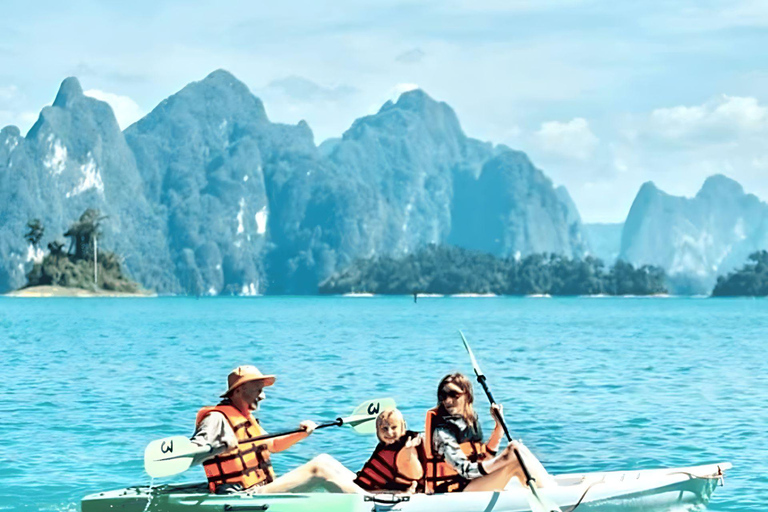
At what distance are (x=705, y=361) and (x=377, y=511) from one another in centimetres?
2996

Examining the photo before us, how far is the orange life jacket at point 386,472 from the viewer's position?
348 inches

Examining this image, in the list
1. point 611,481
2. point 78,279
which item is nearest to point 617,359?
point 611,481

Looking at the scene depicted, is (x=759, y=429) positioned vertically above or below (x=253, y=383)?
below

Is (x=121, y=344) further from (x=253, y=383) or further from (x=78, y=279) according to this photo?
(x=78, y=279)

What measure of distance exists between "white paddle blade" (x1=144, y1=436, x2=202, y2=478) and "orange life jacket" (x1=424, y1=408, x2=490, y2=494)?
193cm

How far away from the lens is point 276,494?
8.62 meters

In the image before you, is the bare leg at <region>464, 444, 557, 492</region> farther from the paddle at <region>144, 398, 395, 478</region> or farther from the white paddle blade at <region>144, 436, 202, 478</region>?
the white paddle blade at <region>144, 436, 202, 478</region>

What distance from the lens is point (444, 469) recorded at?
883cm

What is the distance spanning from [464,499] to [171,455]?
246cm

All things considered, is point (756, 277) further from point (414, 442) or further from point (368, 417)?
point (414, 442)

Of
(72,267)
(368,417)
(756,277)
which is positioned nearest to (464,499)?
(368,417)

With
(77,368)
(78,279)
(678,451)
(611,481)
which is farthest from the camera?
(78,279)

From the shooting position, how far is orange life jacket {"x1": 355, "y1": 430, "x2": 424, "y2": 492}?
29.0ft

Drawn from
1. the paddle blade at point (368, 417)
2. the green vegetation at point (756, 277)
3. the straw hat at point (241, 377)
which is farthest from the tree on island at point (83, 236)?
the straw hat at point (241, 377)
